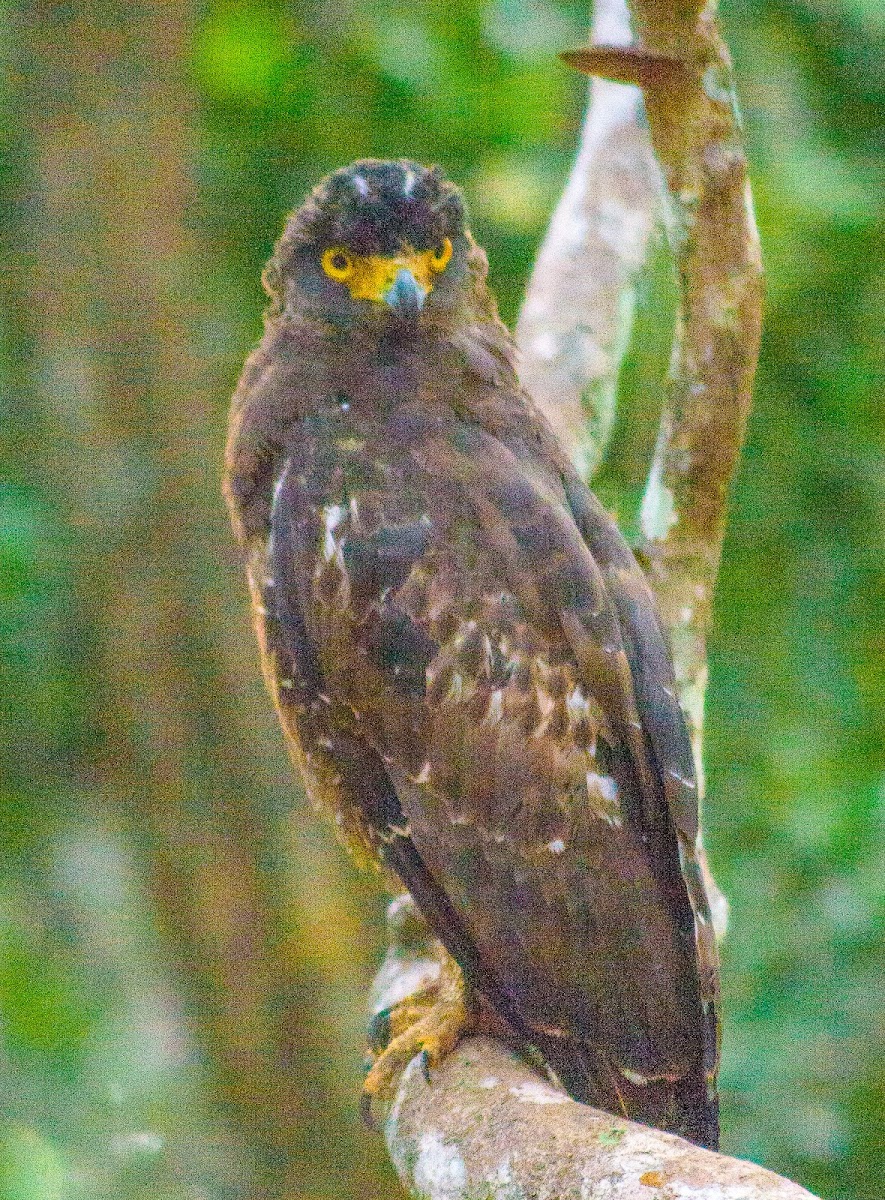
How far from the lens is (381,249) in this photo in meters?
3.52

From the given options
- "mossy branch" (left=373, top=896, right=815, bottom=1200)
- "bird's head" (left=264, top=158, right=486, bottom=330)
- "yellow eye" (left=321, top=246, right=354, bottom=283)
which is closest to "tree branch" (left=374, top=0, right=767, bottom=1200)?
"mossy branch" (left=373, top=896, right=815, bottom=1200)

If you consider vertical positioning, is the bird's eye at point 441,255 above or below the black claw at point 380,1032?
above

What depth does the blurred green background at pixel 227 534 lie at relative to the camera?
4797mm

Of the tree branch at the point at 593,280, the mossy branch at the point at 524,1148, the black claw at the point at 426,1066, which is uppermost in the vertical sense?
the tree branch at the point at 593,280

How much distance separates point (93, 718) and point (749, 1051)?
2252 millimetres

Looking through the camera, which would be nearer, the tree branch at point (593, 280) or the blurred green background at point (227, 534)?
the tree branch at point (593, 280)

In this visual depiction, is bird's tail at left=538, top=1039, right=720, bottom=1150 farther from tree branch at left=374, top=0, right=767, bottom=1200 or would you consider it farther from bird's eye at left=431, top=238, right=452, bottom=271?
bird's eye at left=431, top=238, right=452, bottom=271

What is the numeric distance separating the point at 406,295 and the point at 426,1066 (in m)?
1.57

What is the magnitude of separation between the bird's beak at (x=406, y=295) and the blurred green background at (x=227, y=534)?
5.03ft

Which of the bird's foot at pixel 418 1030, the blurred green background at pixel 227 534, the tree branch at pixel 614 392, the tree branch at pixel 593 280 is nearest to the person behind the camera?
the tree branch at pixel 614 392

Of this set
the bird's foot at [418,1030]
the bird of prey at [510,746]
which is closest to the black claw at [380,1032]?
the bird's foot at [418,1030]

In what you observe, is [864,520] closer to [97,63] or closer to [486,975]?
[486,975]

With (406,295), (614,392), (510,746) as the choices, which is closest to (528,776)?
(510,746)

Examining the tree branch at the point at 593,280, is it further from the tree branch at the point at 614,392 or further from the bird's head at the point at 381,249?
the bird's head at the point at 381,249
